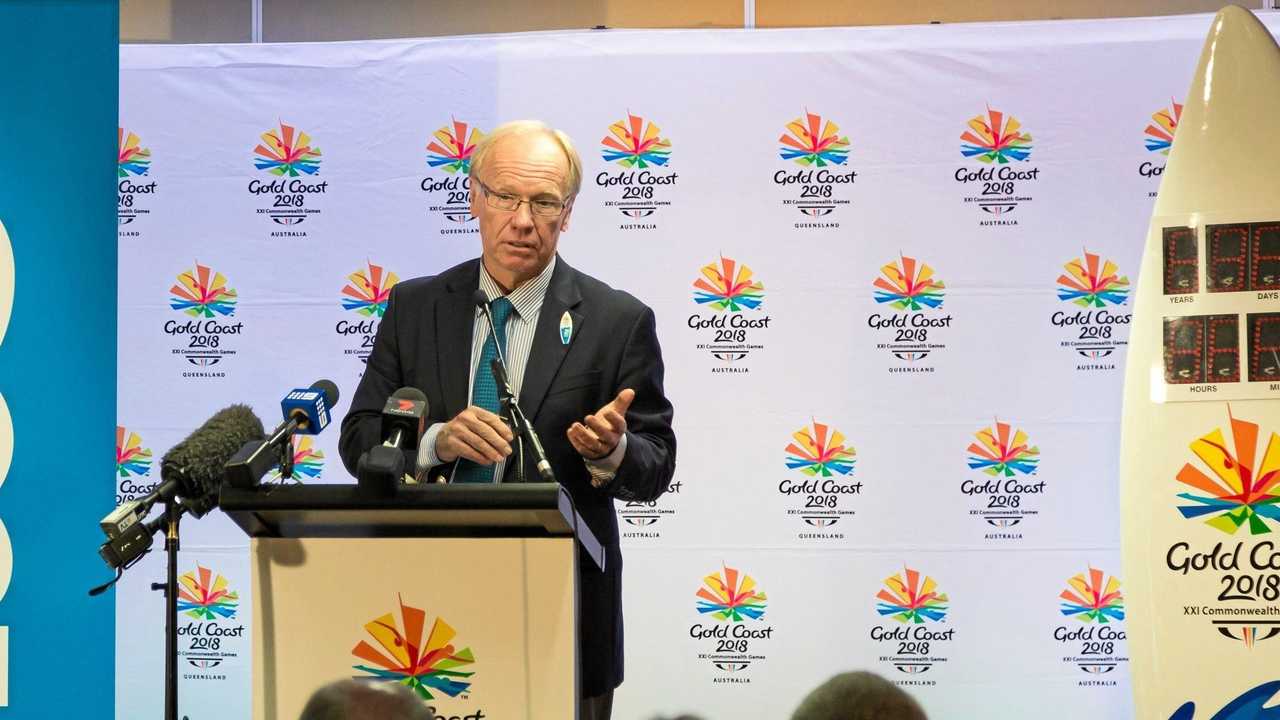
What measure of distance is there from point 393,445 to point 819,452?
2598 mm

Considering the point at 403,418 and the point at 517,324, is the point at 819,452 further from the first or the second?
the point at 403,418

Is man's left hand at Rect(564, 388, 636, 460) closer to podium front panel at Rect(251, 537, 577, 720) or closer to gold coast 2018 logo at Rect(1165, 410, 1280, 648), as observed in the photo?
podium front panel at Rect(251, 537, 577, 720)

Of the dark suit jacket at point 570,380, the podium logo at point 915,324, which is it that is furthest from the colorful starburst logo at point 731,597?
the dark suit jacket at point 570,380

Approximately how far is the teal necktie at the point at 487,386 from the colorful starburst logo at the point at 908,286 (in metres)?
2.04

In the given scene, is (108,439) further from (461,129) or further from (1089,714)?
(1089,714)

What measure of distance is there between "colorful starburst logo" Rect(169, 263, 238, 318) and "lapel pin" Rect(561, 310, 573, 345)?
2.32 m

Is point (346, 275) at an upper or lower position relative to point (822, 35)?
lower

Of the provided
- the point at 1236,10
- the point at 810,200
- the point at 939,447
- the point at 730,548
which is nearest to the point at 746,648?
the point at 730,548

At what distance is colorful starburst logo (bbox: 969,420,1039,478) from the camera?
400cm

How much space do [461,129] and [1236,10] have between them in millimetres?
2458

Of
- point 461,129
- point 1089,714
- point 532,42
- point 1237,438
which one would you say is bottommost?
point 1089,714

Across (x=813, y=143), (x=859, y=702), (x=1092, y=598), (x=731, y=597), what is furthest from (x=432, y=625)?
(x=1092, y=598)

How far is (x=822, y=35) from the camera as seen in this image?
412cm

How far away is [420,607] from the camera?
5.26ft
